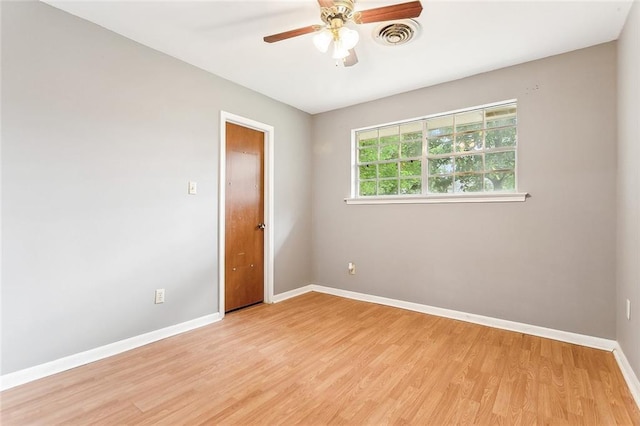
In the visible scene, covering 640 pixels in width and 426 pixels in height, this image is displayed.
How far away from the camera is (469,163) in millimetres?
3238

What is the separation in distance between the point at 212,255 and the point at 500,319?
2941mm

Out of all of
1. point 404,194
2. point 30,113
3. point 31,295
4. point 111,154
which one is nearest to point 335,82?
point 404,194

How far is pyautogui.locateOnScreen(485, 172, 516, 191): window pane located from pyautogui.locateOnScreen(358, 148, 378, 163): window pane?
53.4 inches

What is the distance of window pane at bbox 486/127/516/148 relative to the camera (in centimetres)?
300

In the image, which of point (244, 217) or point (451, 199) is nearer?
point (451, 199)

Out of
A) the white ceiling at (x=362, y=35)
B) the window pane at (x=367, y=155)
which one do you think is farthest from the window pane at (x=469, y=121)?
the window pane at (x=367, y=155)

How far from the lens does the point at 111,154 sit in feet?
7.93

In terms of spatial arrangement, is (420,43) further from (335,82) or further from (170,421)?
(170,421)

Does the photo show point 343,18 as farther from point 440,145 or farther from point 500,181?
point 500,181

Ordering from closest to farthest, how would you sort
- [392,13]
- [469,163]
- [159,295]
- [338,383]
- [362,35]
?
1. [392,13]
2. [338,383]
3. [362,35]
4. [159,295]
5. [469,163]

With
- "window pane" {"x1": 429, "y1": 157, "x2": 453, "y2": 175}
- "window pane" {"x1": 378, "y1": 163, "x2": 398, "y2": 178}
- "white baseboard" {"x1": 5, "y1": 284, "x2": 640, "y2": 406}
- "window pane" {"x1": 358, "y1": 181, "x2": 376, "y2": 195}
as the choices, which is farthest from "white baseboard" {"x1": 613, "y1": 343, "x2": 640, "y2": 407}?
"window pane" {"x1": 358, "y1": 181, "x2": 376, "y2": 195}

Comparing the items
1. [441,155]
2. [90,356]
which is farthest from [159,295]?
[441,155]

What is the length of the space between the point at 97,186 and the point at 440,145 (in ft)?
10.8

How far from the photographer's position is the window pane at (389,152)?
3802mm
